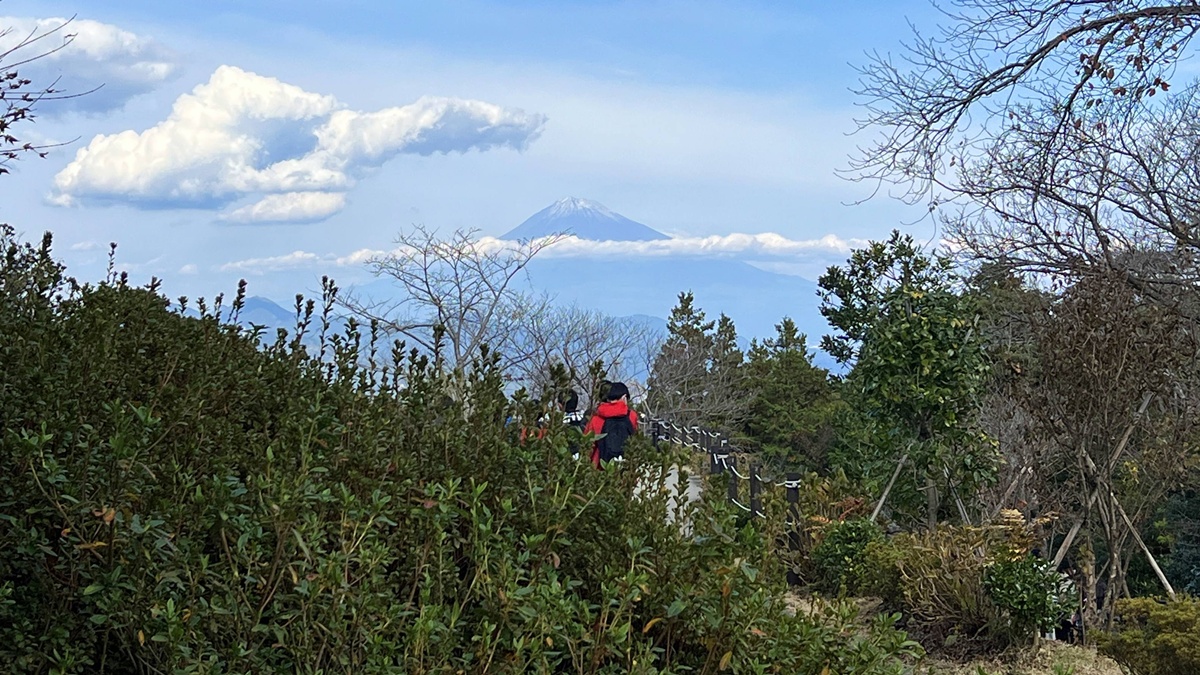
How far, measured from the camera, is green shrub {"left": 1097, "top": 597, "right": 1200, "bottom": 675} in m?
5.31

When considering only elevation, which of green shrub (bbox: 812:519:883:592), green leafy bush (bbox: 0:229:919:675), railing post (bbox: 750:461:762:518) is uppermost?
green leafy bush (bbox: 0:229:919:675)

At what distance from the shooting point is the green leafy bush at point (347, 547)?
5.85 feet

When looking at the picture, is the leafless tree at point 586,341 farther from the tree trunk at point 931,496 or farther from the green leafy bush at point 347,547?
the green leafy bush at point 347,547

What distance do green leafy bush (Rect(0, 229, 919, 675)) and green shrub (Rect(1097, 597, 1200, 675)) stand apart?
357 cm

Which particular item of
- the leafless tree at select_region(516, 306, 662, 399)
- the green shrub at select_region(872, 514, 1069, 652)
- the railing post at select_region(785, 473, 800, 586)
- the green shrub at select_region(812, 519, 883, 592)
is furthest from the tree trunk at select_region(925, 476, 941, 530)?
the leafless tree at select_region(516, 306, 662, 399)

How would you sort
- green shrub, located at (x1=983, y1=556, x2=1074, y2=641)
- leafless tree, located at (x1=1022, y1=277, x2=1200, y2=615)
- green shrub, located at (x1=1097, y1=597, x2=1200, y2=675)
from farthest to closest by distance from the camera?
leafless tree, located at (x1=1022, y1=277, x2=1200, y2=615) → green shrub, located at (x1=983, y1=556, x2=1074, y2=641) → green shrub, located at (x1=1097, y1=597, x2=1200, y2=675)

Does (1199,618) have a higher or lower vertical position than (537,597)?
lower

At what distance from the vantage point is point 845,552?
872cm

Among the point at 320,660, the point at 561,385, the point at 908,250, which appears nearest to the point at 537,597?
the point at 320,660

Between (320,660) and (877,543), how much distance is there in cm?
687

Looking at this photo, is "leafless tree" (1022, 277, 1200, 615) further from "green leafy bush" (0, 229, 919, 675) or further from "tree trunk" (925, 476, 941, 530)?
"green leafy bush" (0, 229, 919, 675)

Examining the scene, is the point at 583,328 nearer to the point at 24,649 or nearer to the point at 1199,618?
the point at 1199,618

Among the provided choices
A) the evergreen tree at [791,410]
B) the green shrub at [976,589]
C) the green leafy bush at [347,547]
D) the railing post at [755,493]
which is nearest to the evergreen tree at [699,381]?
the evergreen tree at [791,410]

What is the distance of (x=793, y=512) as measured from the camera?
391 inches
